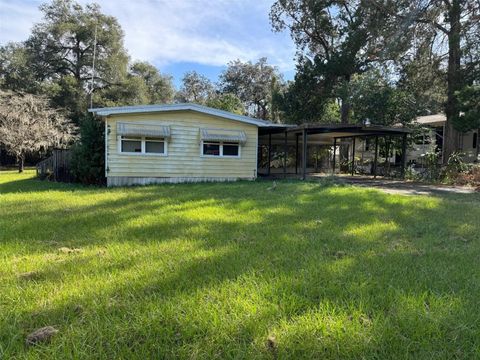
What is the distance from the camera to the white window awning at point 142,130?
1181 cm

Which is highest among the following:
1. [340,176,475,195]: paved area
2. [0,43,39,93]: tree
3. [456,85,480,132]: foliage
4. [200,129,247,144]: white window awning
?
[0,43,39,93]: tree

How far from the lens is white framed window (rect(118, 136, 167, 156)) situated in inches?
480

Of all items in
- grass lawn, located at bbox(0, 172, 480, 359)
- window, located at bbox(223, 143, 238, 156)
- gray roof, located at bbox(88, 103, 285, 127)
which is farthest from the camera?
window, located at bbox(223, 143, 238, 156)

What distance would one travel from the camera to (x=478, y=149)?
69.0ft

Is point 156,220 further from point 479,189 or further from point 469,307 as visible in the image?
point 479,189

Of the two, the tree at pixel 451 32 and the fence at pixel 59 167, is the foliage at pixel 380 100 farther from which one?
the fence at pixel 59 167

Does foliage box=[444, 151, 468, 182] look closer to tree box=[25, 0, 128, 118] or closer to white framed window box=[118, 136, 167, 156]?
white framed window box=[118, 136, 167, 156]

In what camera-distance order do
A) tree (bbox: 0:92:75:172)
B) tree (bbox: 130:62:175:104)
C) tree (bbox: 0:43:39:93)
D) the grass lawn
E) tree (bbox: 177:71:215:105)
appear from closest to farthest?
the grass lawn → tree (bbox: 0:92:75:172) → tree (bbox: 0:43:39:93) → tree (bbox: 130:62:175:104) → tree (bbox: 177:71:215:105)

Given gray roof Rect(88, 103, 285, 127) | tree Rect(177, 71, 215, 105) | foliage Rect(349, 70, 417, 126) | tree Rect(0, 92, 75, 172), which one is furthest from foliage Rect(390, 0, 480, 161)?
tree Rect(177, 71, 215, 105)

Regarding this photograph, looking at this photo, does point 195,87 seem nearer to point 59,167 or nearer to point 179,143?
point 59,167

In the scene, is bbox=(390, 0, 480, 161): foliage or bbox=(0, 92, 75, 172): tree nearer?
bbox=(390, 0, 480, 161): foliage

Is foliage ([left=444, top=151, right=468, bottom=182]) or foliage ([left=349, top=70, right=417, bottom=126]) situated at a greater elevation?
foliage ([left=349, top=70, right=417, bottom=126])

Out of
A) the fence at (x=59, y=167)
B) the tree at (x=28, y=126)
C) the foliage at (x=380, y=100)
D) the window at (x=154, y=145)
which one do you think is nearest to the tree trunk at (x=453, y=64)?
the foliage at (x=380, y=100)

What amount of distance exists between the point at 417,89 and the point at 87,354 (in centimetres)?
2020
